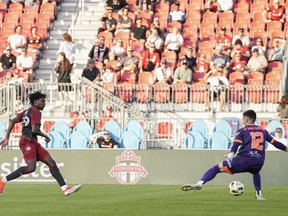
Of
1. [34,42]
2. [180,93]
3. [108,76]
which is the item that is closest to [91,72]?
[108,76]

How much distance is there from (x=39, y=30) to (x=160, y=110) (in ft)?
22.6

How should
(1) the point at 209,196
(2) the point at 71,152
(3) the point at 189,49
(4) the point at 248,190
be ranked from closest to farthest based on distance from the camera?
1. (1) the point at 209,196
2. (4) the point at 248,190
3. (2) the point at 71,152
4. (3) the point at 189,49

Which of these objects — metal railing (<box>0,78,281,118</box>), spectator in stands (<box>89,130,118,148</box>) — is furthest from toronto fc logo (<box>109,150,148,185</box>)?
metal railing (<box>0,78,281,118</box>)

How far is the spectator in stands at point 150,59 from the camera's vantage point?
30.9 meters

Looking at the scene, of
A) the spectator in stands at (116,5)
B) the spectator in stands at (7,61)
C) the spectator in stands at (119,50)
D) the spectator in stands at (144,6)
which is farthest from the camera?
the spectator in stands at (116,5)

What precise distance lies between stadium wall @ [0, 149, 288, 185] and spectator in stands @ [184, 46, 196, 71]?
4821 millimetres

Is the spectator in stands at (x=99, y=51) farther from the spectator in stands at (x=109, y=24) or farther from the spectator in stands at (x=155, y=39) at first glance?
the spectator in stands at (x=109, y=24)

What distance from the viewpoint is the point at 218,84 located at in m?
29.1

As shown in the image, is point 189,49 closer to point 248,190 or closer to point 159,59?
point 159,59

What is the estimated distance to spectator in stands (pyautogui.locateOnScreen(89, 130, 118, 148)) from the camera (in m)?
27.1

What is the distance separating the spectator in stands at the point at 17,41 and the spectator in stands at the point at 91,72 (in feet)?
10.8

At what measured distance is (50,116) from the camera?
29406 millimetres

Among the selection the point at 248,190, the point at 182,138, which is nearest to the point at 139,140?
the point at 182,138

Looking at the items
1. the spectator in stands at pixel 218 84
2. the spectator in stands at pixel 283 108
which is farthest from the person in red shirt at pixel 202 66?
the spectator in stands at pixel 283 108
